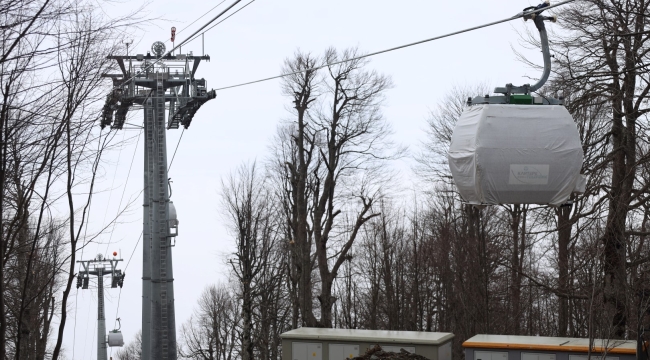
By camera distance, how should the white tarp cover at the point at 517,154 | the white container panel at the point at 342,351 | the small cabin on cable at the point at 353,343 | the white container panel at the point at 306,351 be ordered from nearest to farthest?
the white tarp cover at the point at 517,154 → the small cabin on cable at the point at 353,343 → the white container panel at the point at 342,351 → the white container panel at the point at 306,351

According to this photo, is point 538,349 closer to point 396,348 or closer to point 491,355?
point 491,355

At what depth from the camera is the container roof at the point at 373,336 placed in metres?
17.3

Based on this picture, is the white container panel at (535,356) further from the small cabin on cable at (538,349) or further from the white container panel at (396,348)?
the white container panel at (396,348)

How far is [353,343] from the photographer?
18141 mm

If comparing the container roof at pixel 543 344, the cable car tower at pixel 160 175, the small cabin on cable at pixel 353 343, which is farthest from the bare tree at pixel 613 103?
the cable car tower at pixel 160 175

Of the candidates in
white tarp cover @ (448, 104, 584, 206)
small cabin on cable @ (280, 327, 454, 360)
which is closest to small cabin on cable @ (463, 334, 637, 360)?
small cabin on cable @ (280, 327, 454, 360)

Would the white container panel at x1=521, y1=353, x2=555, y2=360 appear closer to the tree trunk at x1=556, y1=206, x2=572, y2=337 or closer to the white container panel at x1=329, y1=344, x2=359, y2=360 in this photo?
the tree trunk at x1=556, y1=206, x2=572, y2=337

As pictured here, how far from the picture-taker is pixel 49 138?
584cm

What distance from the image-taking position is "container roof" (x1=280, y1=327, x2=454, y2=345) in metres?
17.3

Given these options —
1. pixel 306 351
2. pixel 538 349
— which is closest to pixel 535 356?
pixel 538 349

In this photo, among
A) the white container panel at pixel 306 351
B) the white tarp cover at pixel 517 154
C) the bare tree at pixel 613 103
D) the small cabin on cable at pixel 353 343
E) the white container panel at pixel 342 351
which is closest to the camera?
the white tarp cover at pixel 517 154

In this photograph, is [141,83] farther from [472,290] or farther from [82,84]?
[472,290]

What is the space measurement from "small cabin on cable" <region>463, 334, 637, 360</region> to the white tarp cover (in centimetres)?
878

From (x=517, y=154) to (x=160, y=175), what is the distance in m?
9.87
